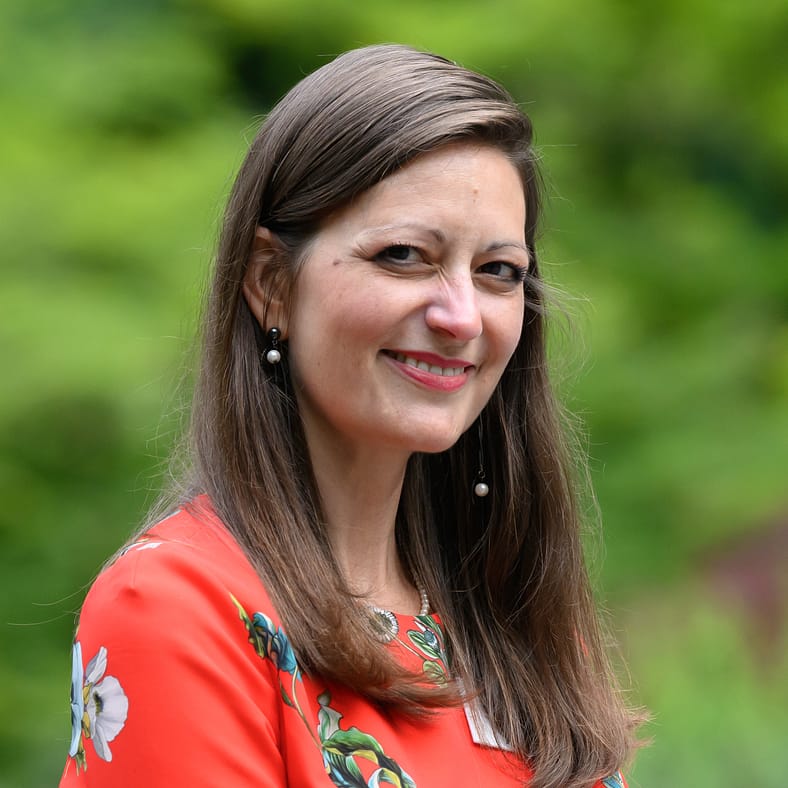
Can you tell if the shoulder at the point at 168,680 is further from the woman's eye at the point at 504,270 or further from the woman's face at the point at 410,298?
the woman's eye at the point at 504,270

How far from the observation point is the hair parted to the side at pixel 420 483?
2020 millimetres

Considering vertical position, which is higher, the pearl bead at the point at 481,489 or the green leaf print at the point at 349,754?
the pearl bead at the point at 481,489

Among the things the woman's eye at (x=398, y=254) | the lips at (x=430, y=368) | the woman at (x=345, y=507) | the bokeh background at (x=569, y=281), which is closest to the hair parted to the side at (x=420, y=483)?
the woman at (x=345, y=507)

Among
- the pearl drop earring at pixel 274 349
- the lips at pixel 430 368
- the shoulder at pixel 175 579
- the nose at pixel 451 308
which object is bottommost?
the shoulder at pixel 175 579

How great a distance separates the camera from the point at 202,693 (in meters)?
1.69

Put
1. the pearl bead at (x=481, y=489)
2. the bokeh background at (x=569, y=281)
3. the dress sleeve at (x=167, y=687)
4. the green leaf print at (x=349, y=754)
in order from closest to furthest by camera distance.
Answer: the dress sleeve at (x=167, y=687), the green leaf print at (x=349, y=754), the pearl bead at (x=481, y=489), the bokeh background at (x=569, y=281)

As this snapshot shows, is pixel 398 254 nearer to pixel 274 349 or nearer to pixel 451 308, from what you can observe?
pixel 451 308

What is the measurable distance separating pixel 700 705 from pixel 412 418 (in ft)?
11.2

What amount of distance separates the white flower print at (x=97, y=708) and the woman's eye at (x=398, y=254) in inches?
28.5

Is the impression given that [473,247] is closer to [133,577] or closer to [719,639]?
[133,577]

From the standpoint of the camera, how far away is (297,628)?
6.19ft

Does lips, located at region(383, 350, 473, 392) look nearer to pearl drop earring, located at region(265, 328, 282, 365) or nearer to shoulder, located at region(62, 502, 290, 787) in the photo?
pearl drop earring, located at region(265, 328, 282, 365)

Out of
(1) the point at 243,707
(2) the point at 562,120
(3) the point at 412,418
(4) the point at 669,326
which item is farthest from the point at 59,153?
(1) the point at 243,707

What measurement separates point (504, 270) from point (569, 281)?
2.79m
